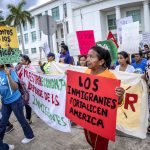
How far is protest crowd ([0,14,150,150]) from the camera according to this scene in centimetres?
297

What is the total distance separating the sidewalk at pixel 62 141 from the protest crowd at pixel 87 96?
0.15 meters

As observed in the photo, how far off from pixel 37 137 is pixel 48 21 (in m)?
3.44

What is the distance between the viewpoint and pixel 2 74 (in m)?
4.46

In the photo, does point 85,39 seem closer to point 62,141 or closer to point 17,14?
point 62,141

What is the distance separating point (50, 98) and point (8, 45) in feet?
3.85

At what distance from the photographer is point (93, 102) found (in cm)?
307

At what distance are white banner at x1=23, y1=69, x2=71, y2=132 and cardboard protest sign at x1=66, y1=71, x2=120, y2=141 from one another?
2.96 feet

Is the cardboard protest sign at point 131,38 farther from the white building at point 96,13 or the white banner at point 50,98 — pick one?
the white building at point 96,13

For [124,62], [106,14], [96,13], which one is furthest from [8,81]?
[106,14]

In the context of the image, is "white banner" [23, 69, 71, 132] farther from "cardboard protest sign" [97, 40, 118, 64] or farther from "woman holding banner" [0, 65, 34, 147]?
"cardboard protest sign" [97, 40, 118, 64]

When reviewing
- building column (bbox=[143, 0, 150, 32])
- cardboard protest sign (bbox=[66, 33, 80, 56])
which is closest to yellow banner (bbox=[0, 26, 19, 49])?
cardboard protest sign (bbox=[66, 33, 80, 56])

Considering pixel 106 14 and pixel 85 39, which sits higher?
pixel 106 14

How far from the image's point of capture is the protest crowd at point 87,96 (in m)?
2.97

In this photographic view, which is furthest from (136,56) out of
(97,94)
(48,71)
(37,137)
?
(97,94)
